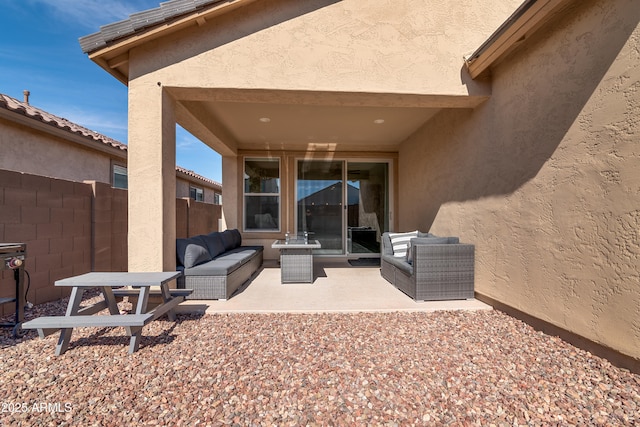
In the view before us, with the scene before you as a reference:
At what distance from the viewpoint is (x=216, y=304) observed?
3441 mm

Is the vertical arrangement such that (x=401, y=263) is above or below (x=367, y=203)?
below

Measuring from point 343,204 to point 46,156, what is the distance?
6.68 m

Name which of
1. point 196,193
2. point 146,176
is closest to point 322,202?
point 146,176

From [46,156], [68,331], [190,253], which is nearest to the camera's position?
[68,331]

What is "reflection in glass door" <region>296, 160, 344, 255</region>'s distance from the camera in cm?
711

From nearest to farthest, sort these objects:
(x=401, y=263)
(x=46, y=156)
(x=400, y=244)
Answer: (x=401, y=263) < (x=400, y=244) < (x=46, y=156)

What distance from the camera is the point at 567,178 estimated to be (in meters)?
2.48

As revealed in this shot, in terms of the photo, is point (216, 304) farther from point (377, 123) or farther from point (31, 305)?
point (377, 123)

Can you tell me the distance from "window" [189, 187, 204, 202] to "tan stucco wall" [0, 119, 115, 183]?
16.3 ft

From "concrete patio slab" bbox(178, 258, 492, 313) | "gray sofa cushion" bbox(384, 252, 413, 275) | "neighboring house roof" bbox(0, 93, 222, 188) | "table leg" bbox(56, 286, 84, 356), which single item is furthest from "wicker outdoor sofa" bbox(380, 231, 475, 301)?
"neighboring house roof" bbox(0, 93, 222, 188)

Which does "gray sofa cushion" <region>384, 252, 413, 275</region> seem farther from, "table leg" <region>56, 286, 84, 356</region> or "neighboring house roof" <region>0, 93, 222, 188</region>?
"neighboring house roof" <region>0, 93, 222, 188</region>

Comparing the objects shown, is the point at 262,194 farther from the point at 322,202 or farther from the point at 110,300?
the point at 110,300

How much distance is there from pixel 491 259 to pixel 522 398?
6.78 ft

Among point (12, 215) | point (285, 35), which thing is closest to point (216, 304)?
point (12, 215)
